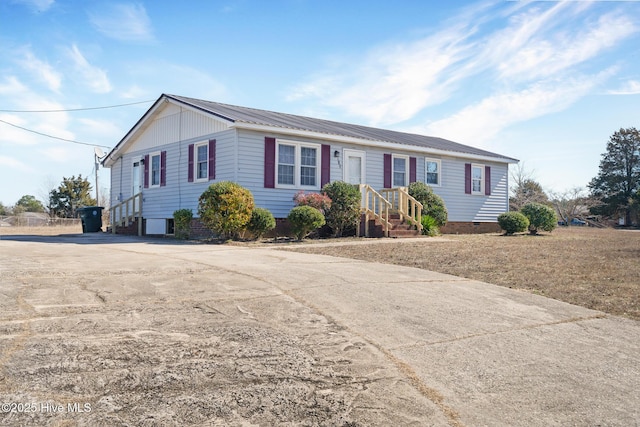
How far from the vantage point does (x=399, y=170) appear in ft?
63.7

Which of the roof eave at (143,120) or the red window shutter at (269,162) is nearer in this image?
the red window shutter at (269,162)

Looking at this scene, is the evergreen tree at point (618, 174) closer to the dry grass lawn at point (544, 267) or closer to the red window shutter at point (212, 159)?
the dry grass lawn at point (544, 267)

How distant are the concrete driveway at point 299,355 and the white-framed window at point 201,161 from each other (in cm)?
1032

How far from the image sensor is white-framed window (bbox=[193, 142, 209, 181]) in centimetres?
1639

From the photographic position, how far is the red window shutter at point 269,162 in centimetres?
1556

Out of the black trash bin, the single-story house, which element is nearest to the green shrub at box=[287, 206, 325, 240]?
the single-story house

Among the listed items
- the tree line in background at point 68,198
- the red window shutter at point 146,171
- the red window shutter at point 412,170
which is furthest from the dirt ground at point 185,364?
the tree line in background at point 68,198

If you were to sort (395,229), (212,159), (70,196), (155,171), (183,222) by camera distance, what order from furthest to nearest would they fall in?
(70,196)
(155,171)
(395,229)
(212,159)
(183,222)

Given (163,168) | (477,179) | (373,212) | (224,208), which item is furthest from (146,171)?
(477,179)

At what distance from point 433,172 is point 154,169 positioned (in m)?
11.4

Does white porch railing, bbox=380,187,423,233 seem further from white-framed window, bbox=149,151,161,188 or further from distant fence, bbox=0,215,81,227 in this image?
distant fence, bbox=0,215,81,227

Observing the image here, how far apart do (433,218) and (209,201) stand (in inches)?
338

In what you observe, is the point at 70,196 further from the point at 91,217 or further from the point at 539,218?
the point at 539,218

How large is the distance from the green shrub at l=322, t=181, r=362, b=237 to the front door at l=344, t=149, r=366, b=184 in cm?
219
